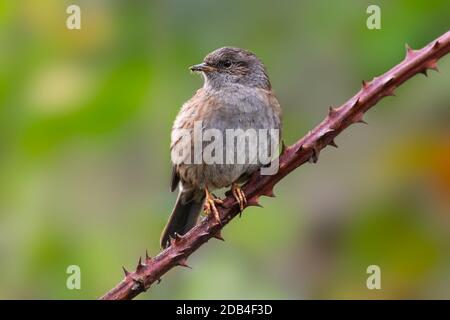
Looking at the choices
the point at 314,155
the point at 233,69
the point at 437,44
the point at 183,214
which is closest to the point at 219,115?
the point at 233,69

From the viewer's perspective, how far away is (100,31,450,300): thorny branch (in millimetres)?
2432

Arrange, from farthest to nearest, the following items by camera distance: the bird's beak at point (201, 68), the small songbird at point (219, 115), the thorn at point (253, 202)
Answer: the bird's beak at point (201, 68) → the small songbird at point (219, 115) → the thorn at point (253, 202)

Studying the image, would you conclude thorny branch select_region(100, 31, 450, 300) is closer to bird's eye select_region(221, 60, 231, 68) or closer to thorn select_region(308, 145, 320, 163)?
thorn select_region(308, 145, 320, 163)

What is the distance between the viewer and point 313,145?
264 cm

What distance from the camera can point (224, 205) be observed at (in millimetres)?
3111

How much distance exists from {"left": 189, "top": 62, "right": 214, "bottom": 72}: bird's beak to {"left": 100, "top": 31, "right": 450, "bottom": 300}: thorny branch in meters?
2.07

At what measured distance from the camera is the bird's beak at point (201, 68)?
4.82 metres

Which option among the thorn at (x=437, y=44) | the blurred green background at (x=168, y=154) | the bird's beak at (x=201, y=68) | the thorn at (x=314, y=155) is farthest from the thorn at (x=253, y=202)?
the bird's beak at (x=201, y=68)

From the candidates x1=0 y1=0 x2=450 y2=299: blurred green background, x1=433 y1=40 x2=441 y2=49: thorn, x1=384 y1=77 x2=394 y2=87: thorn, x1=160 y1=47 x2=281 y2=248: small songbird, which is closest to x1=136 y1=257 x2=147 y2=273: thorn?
x1=384 y1=77 x2=394 y2=87: thorn

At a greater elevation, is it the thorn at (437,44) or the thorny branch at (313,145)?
the thorn at (437,44)

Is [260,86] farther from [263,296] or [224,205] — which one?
[224,205]

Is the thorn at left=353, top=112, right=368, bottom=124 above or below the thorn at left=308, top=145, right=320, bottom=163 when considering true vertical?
above

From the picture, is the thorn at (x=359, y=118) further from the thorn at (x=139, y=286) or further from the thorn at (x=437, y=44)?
the thorn at (x=139, y=286)

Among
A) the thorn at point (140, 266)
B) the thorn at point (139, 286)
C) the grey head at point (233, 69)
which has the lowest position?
the thorn at point (139, 286)
